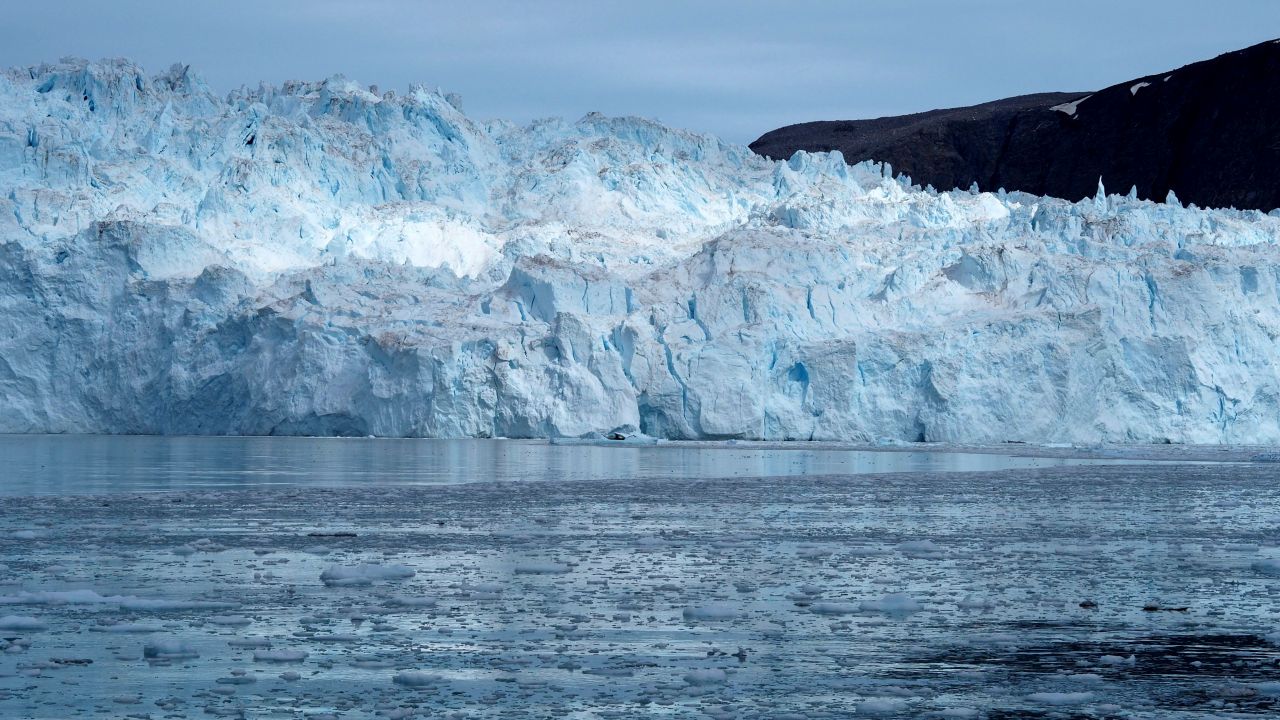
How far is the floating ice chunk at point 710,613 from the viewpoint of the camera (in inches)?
228

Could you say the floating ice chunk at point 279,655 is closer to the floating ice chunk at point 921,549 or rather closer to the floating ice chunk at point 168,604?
the floating ice chunk at point 168,604

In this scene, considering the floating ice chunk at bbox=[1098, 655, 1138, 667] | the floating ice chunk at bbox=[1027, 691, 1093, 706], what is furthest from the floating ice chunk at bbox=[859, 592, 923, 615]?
the floating ice chunk at bbox=[1027, 691, 1093, 706]

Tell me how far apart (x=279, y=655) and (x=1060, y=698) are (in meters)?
2.50

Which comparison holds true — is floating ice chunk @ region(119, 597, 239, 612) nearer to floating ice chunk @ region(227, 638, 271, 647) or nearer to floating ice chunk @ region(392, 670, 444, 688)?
floating ice chunk @ region(227, 638, 271, 647)

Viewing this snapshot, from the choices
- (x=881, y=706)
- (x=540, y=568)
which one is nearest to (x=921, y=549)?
(x=540, y=568)

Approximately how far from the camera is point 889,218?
34.9 metres

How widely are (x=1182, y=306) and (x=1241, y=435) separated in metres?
2.42

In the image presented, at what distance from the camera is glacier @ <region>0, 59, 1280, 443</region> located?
24906 mm

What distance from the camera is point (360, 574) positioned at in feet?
22.1

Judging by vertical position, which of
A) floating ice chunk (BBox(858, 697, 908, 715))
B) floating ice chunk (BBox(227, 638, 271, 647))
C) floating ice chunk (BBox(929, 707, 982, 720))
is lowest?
floating ice chunk (BBox(929, 707, 982, 720))

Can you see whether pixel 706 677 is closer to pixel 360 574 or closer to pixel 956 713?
pixel 956 713

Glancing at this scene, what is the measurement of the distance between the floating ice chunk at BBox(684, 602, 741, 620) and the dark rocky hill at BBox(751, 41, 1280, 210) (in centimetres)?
4552

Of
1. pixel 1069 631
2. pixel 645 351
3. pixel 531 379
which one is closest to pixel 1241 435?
pixel 645 351

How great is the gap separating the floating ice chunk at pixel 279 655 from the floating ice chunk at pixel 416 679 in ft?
1.57
